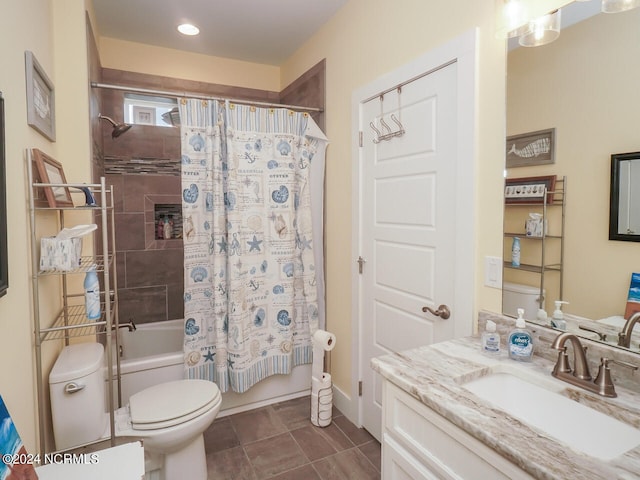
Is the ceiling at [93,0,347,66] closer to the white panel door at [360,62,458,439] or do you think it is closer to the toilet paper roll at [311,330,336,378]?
the white panel door at [360,62,458,439]

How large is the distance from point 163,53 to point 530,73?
2844mm

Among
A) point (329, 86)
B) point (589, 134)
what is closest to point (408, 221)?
point (589, 134)

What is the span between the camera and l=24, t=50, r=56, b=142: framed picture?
1.39 m

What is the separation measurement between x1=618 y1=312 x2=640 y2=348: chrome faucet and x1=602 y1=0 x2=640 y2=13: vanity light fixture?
0.89m

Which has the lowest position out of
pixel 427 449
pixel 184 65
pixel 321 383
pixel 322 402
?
pixel 322 402

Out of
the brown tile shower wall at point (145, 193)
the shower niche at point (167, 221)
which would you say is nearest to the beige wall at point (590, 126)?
the brown tile shower wall at point (145, 193)

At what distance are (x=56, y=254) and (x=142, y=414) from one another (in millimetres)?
827

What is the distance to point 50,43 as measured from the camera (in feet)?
6.10

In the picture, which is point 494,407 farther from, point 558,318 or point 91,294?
point 91,294

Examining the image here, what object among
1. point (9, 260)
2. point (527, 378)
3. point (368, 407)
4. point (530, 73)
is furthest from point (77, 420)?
point (530, 73)

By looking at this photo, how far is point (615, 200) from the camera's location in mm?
1124

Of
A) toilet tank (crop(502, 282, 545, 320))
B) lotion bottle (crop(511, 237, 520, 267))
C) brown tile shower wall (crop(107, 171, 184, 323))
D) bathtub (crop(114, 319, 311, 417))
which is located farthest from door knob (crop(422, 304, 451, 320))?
brown tile shower wall (crop(107, 171, 184, 323))

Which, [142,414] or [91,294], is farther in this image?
[142,414]

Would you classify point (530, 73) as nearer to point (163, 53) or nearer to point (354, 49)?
point (354, 49)
